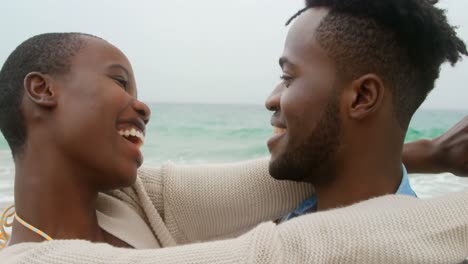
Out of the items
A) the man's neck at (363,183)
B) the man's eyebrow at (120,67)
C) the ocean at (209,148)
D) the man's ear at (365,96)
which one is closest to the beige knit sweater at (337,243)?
the man's neck at (363,183)

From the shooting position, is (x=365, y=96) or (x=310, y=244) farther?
(x=365, y=96)

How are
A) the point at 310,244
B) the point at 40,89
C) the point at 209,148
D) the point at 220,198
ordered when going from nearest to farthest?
the point at 310,244 → the point at 40,89 → the point at 220,198 → the point at 209,148

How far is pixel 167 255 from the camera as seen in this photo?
122cm

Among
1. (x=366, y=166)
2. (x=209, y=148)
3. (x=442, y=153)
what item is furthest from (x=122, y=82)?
(x=209, y=148)

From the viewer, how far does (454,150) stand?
1.87m

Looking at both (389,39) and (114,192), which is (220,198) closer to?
(114,192)

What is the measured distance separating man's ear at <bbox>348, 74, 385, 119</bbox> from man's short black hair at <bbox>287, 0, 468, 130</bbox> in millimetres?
27

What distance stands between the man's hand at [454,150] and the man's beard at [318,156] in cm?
62

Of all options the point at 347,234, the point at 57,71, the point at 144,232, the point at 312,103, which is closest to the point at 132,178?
the point at 144,232

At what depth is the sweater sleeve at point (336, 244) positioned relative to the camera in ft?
3.84

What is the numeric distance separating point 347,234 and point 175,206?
2.73 feet

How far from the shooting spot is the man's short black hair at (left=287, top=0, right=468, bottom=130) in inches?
57.7

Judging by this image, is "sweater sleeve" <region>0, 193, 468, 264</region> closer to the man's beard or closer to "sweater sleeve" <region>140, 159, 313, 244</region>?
the man's beard

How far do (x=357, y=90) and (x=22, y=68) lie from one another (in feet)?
3.58
